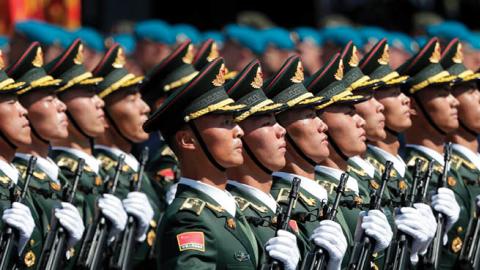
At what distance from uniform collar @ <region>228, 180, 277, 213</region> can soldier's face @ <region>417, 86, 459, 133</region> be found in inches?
126

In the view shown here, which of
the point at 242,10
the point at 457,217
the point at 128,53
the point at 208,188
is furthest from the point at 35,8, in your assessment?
the point at 208,188

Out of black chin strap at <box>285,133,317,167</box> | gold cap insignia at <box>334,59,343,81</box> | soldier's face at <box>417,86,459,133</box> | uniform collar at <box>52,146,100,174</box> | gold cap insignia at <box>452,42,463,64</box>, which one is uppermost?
gold cap insignia at <box>452,42,463,64</box>

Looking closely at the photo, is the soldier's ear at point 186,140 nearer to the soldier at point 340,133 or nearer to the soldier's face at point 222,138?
the soldier's face at point 222,138

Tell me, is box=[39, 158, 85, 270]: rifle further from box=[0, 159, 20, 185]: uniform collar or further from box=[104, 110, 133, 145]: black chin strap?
box=[104, 110, 133, 145]: black chin strap

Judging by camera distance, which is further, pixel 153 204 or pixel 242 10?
pixel 242 10

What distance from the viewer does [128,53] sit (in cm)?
1995

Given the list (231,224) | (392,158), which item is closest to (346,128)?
(392,158)

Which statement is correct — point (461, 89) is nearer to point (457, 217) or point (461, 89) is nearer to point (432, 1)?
point (457, 217)

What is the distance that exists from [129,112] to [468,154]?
282 cm

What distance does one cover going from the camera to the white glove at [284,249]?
32.4ft

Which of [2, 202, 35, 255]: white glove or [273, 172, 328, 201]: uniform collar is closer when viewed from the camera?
[2, 202, 35, 255]: white glove

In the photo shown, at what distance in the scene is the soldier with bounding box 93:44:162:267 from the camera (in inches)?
531

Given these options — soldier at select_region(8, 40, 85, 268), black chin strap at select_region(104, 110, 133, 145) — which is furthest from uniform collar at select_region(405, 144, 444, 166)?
soldier at select_region(8, 40, 85, 268)

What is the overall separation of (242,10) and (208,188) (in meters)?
16.6
